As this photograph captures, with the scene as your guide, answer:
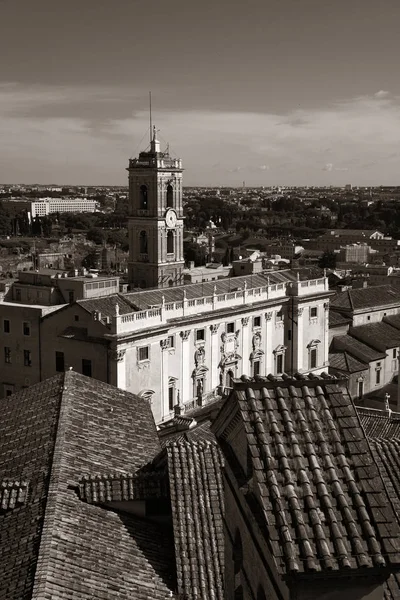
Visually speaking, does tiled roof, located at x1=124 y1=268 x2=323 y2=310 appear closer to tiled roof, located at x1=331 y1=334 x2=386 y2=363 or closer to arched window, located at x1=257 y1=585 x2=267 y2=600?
tiled roof, located at x1=331 y1=334 x2=386 y2=363

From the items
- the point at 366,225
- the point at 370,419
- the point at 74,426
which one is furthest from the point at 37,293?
the point at 366,225

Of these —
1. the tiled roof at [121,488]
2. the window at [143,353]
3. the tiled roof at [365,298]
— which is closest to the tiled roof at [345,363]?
the tiled roof at [365,298]

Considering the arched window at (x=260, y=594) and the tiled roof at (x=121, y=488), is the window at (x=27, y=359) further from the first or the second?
the arched window at (x=260, y=594)

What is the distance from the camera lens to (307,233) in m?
172

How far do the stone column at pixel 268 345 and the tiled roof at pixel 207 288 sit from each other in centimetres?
221

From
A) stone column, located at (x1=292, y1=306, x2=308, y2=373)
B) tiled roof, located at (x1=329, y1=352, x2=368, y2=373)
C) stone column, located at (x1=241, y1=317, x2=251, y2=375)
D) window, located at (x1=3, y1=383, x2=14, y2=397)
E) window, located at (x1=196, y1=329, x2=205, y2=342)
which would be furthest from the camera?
tiled roof, located at (x1=329, y1=352, x2=368, y2=373)

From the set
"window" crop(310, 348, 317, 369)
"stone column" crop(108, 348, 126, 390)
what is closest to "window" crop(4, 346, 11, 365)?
"stone column" crop(108, 348, 126, 390)

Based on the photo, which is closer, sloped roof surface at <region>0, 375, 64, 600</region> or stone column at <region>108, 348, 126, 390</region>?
sloped roof surface at <region>0, 375, 64, 600</region>

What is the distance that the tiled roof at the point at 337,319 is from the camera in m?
49.4

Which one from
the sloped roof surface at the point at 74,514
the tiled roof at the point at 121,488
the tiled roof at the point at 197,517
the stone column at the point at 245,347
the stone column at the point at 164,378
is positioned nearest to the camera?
the sloped roof surface at the point at 74,514

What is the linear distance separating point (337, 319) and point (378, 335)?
8.96 ft

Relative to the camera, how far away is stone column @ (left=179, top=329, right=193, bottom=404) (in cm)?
3703

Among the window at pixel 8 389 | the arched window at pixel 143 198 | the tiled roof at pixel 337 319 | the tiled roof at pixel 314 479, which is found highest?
the arched window at pixel 143 198

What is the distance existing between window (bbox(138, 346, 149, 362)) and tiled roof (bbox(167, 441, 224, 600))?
2066 cm
